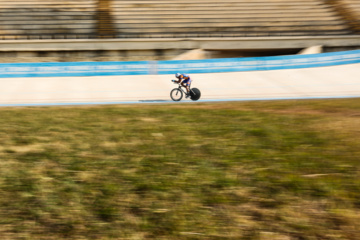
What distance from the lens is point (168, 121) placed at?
9430 mm

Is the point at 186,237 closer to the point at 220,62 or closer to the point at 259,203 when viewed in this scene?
the point at 259,203

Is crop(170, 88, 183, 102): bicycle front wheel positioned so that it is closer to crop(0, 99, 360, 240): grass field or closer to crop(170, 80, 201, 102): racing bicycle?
crop(170, 80, 201, 102): racing bicycle

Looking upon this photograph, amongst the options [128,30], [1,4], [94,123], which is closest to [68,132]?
[94,123]

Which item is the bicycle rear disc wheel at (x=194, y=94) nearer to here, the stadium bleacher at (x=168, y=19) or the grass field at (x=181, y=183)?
the grass field at (x=181, y=183)

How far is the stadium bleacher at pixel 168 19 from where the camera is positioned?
93.4ft

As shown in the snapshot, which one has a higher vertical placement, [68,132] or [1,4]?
[1,4]

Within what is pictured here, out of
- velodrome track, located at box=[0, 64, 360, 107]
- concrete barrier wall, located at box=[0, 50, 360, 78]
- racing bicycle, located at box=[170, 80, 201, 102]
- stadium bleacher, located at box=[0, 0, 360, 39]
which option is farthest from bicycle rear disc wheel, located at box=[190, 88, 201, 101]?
stadium bleacher, located at box=[0, 0, 360, 39]

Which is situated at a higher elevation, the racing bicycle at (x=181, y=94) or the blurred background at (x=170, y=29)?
the blurred background at (x=170, y=29)

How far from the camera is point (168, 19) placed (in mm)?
30125

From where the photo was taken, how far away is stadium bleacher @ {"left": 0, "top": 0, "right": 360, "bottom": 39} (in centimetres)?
2847

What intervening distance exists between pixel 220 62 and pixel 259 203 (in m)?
18.9

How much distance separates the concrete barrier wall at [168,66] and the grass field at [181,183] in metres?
14.5

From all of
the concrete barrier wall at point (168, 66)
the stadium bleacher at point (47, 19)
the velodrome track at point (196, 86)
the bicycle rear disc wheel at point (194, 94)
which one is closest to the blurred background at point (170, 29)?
the stadium bleacher at point (47, 19)

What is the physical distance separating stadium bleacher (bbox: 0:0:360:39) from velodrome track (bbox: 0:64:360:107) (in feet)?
23.9
